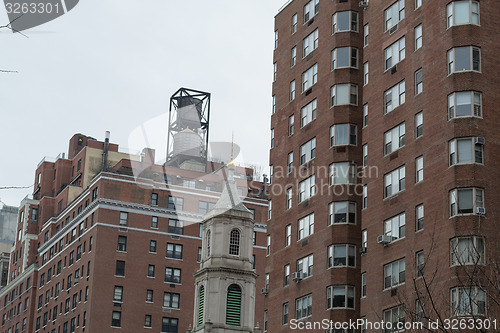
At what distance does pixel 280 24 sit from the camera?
79.2m

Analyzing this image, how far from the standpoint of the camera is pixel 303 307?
220ft

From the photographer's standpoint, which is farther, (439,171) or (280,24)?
(280,24)

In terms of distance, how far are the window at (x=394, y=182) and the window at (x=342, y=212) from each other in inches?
182

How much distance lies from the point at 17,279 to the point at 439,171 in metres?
117

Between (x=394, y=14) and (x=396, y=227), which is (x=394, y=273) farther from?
(x=394, y=14)

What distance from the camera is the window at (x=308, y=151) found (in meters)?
70.2

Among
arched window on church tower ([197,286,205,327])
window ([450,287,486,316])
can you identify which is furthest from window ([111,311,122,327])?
window ([450,287,486,316])

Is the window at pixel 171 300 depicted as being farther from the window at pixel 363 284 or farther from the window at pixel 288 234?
the window at pixel 363 284

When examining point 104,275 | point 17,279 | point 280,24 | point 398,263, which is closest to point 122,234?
point 104,275

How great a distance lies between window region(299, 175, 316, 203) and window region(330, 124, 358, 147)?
3203 mm

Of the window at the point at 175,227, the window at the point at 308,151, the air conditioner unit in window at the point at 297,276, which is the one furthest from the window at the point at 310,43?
the window at the point at 175,227

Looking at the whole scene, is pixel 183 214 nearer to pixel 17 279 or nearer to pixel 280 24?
pixel 17 279

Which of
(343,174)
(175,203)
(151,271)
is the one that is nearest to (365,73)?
(343,174)

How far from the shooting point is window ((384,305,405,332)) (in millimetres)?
56562
